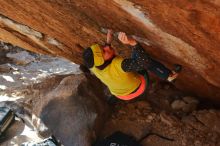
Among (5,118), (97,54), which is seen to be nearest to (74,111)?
(5,118)

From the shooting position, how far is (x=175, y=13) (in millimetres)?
3191

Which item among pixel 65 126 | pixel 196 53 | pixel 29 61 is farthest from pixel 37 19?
pixel 29 61

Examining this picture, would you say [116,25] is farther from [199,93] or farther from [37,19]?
[199,93]

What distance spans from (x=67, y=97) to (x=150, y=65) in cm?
167

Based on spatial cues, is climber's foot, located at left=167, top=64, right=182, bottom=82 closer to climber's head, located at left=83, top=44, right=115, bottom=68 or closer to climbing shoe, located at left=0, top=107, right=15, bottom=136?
climber's head, located at left=83, top=44, right=115, bottom=68

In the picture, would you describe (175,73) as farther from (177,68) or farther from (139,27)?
(139,27)

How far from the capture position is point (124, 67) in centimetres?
433

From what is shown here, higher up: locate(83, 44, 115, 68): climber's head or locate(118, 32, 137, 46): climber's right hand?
locate(118, 32, 137, 46): climber's right hand

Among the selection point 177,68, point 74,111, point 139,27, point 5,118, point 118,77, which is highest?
point 139,27

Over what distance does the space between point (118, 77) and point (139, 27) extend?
2.55 ft

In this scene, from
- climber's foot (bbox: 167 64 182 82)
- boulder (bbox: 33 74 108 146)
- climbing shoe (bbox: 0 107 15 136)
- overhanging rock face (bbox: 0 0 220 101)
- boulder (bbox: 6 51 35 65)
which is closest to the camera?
overhanging rock face (bbox: 0 0 220 101)

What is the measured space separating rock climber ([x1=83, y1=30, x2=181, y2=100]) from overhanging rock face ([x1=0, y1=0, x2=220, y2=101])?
177mm

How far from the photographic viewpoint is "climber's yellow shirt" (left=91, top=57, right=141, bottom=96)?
4.42 metres

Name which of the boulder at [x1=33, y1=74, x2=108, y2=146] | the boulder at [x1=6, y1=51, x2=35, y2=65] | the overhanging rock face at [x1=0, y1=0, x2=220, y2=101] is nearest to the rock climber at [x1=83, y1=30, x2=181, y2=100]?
the overhanging rock face at [x1=0, y1=0, x2=220, y2=101]
